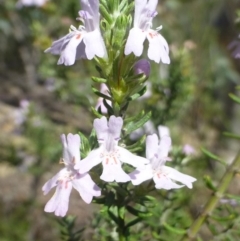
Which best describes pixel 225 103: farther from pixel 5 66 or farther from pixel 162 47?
pixel 162 47

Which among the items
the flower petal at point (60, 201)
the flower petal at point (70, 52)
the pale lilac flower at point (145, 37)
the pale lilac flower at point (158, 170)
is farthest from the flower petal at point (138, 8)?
the flower petal at point (60, 201)

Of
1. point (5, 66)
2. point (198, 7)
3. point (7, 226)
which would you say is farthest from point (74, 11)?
point (5, 66)

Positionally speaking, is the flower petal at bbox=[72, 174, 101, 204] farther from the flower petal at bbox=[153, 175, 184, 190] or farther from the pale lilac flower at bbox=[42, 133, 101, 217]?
the flower petal at bbox=[153, 175, 184, 190]

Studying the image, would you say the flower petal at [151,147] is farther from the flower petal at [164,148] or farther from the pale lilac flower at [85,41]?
the pale lilac flower at [85,41]

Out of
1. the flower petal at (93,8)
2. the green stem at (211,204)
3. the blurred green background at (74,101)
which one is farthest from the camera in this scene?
the blurred green background at (74,101)

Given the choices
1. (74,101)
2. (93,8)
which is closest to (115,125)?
(93,8)
